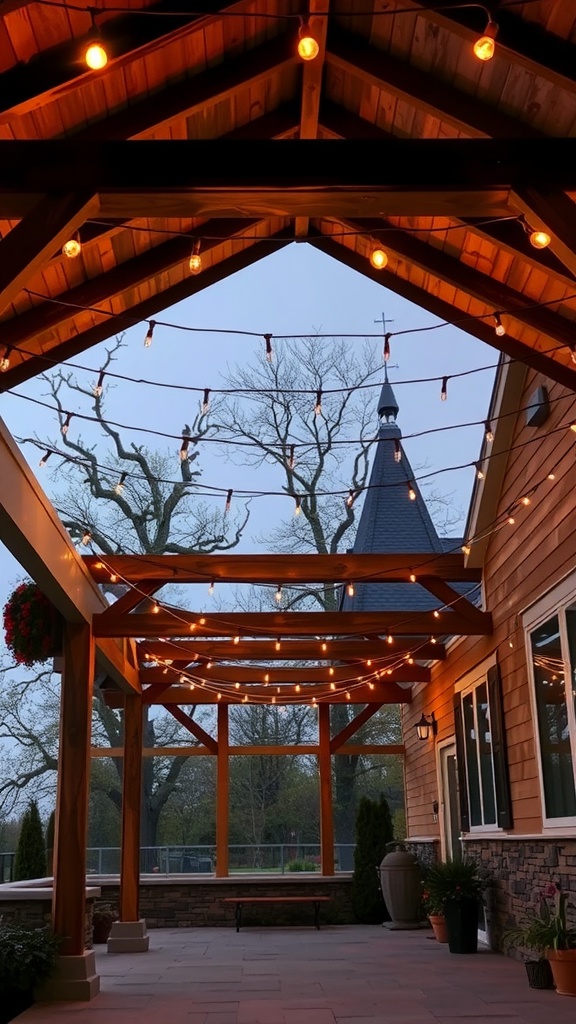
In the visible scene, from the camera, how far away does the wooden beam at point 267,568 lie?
8.05 m

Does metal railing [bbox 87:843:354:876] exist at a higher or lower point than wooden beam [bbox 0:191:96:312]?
lower

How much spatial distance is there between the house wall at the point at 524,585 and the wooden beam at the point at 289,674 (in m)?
2.05

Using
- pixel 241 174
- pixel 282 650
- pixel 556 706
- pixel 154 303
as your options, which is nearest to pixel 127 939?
pixel 282 650

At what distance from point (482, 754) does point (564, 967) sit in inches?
123

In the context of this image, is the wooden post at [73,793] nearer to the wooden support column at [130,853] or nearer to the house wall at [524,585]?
the wooden support column at [130,853]

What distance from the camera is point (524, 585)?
23.6 feet

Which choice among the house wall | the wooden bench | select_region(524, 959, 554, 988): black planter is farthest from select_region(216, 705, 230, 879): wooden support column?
select_region(524, 959, 554, 988): black planter

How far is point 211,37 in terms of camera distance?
14.9 feet

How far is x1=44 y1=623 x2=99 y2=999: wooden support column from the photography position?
253 inches

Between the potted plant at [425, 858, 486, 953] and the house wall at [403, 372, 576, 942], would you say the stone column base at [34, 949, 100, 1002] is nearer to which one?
the potted plant at [425, 858, 486, 953]

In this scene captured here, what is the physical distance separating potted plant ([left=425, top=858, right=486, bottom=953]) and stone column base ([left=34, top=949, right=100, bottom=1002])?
2970 millimetres

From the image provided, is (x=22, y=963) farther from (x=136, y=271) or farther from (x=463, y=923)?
(x=136, y=271)

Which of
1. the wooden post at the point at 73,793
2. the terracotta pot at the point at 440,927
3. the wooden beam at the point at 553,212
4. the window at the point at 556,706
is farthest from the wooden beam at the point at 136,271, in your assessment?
the terracotta pot at the point at 440,927

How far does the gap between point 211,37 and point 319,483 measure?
49.8ft
